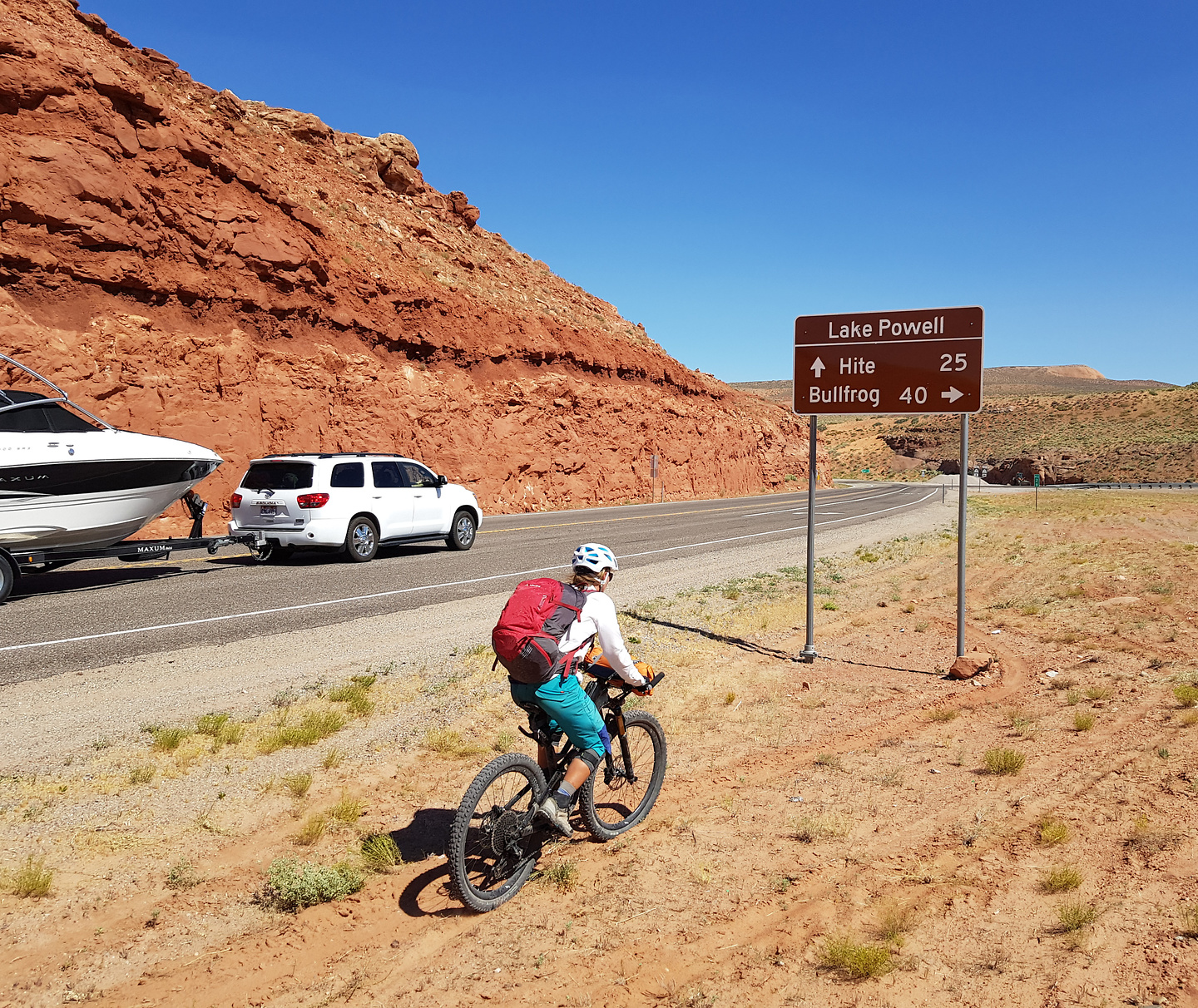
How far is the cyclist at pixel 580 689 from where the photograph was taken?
4105 millimetres

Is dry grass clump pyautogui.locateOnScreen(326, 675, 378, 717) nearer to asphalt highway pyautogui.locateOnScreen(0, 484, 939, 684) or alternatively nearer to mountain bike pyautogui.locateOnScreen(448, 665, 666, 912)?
mountain bike pyautogui.locateOnScreen(448, 665, 666, 912)

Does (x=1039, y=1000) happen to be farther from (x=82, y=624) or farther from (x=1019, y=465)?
(x=1019, y=465)

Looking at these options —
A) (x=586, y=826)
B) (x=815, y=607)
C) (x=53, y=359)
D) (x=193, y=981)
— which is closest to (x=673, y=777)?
(x=586, y=826)

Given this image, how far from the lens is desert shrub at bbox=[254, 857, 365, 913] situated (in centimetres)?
404

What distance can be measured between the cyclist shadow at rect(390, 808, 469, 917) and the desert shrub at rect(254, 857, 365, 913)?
0.29m

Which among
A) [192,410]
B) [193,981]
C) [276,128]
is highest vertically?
[276,128]

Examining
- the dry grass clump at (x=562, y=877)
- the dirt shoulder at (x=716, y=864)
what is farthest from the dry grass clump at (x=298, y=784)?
the dry grass clump at (x=562, y=877)

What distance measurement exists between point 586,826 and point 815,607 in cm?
818

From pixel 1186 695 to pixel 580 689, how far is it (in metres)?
5.71

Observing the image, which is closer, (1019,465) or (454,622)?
(454,622)

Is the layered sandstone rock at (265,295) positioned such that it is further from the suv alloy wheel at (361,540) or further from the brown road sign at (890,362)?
the brown road sign at (890,362)

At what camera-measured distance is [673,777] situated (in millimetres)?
5777

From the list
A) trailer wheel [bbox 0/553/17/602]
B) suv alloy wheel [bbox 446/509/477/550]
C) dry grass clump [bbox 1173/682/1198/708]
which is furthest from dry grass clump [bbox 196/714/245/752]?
suv alloy wheel [bbox 446/509/477/550]

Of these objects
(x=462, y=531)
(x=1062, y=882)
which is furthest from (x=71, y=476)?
(x=1062, y=882)
